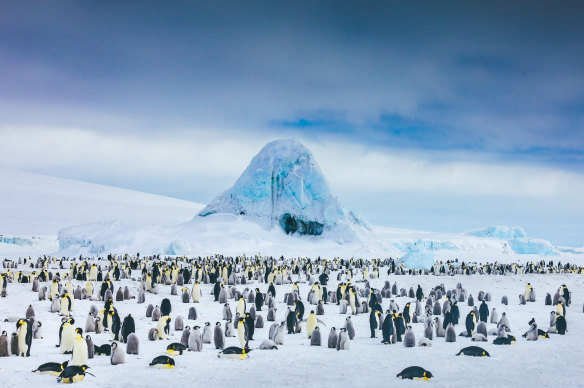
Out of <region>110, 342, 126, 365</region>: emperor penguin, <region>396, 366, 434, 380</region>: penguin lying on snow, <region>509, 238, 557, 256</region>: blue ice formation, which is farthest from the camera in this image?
<region>509, 238, 557, 256</region>: blue ice formation

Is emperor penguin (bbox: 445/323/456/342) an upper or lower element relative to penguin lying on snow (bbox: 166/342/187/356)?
upper

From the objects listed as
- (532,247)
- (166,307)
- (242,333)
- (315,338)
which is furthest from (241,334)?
(532,247)

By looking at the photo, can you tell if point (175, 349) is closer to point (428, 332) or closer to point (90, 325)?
point (90, 325)

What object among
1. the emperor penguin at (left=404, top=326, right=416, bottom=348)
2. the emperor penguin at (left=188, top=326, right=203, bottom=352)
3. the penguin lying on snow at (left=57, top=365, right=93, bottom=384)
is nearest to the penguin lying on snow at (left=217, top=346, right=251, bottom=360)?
the emperor penguin at (left=188, top=326, right=203, bottom=352)

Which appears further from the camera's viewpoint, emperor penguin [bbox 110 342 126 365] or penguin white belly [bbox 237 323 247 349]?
penguin white belly [bbox 237 323 247 349]

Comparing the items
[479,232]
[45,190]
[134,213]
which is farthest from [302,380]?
[45,190]

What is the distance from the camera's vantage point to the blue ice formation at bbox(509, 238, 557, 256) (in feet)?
195

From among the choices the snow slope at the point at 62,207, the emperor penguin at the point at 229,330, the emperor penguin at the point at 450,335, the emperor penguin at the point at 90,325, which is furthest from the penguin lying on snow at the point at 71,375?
the snow slope at the point at 62,207

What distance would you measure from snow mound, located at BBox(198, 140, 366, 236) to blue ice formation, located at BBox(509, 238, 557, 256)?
26770mm

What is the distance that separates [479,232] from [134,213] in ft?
189

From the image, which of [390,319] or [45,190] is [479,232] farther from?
[45,190]

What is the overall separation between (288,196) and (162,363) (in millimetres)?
36011

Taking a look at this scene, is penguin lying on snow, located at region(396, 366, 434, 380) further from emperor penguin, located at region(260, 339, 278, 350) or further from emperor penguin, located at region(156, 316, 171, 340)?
emperor penguin, located at region(156, 316, 171, 340)

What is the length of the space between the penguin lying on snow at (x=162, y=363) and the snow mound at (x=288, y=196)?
116 ft
